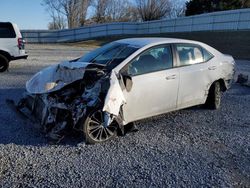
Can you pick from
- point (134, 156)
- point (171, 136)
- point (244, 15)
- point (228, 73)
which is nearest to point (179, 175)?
point (134, 156)

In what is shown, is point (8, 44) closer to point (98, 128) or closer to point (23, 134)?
point (23, 134)

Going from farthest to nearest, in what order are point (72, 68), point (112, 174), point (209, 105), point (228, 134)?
point (209, 105) → point (228, 134) → point (72, 68) → point (112, 174)

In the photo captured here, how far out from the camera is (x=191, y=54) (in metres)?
5.39

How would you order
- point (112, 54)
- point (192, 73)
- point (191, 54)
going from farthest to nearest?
point (191, 54), point (192, 73), point (112, 54)

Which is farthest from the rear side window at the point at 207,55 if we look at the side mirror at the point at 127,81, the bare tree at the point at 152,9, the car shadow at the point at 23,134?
the bare tree at the point at 152,9

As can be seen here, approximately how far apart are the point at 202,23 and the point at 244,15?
5.00 metres

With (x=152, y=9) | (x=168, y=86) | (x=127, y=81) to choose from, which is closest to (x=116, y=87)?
(x=127, y=81)

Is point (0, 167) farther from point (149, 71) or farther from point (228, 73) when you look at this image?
point (228, 73)

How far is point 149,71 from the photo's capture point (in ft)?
15.2

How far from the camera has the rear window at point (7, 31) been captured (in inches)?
392

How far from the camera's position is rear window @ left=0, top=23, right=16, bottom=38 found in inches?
392

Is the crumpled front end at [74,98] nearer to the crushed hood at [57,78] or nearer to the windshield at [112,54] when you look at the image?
the crushed hood at [57,78]

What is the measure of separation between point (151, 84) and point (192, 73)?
3.57 feet

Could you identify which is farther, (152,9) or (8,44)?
(152,9)
